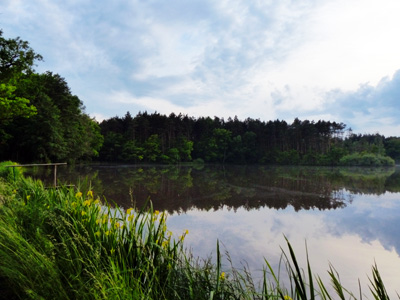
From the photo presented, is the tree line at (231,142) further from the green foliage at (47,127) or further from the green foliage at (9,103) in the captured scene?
the green foliage at (9,103)

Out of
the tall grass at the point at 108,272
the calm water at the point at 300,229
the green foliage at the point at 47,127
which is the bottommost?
the calm water at the point at 300,229

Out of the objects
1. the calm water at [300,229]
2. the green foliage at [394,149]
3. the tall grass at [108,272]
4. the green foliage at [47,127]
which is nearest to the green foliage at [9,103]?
the green foliage at [47,127]

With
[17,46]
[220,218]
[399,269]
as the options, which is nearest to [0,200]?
[220,218]

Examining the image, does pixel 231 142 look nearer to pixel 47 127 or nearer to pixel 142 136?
pixel 142 136

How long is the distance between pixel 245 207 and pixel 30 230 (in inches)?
310

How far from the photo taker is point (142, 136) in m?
55.0

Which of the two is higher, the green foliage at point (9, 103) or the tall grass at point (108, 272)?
the green foliage at point (9, 103)

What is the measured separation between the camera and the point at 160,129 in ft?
184

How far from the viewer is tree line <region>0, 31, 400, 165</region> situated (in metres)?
26.1

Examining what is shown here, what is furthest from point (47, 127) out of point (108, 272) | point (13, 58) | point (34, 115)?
point (108, 272)

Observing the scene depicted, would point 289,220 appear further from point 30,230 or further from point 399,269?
point 30,230

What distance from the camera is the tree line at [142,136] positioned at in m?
26.1

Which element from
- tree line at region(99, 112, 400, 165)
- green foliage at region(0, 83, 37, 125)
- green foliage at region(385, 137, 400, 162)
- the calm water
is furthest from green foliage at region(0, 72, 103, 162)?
green foliage at region(385, 137, 400, 162)

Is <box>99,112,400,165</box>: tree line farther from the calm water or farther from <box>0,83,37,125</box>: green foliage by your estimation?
the calm water
